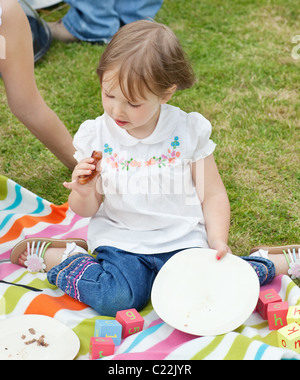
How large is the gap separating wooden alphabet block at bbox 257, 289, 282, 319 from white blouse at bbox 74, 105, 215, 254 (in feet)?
0.78

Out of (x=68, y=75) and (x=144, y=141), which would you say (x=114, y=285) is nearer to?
(x=144, y=141)

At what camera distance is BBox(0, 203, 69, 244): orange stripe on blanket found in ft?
6.61

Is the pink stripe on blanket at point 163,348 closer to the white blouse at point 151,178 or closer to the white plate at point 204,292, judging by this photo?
the white plate at point 204,292

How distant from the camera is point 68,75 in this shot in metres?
3.23

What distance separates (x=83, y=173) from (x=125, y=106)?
0.22 metres

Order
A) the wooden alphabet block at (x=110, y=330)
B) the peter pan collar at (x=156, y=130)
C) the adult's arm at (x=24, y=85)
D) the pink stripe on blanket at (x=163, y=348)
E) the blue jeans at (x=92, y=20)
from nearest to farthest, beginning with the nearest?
the pink stripe on blanket at (x=163, y=348) → the wooden alphabet block at (x=110, y=330) → the peter pan collar at (x=156, y=130) → the adult's arm at (x=24, y=85) → the blue jeans at (x=92, y=20)

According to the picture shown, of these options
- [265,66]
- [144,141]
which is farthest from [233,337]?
[265,66]

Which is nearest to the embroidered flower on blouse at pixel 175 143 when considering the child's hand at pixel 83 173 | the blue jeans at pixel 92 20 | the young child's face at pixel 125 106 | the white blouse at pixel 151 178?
the white blouse at pixel 151 178

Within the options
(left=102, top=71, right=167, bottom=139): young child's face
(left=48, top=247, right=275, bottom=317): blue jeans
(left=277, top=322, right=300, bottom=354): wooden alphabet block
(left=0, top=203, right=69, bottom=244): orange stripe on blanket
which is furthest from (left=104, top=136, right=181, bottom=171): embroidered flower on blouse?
(left=277, top=322, right=300, bottom=354): wooden alphabet block

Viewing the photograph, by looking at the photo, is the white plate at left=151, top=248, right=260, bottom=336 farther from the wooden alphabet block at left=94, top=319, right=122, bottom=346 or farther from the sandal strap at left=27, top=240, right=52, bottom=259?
the sandal strap at left=27, top=240, right=52, bottom=259

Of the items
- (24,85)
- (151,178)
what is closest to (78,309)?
(151,178)

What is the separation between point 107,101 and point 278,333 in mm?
751

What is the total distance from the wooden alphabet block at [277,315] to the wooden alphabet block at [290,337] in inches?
2.8

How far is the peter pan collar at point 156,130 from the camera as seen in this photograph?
1725 mm
